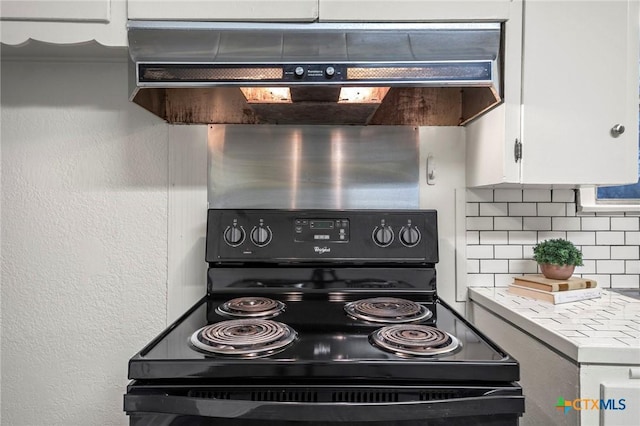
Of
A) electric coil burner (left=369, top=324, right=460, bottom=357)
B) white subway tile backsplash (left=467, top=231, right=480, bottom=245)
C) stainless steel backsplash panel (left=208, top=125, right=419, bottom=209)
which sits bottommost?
electric coil burner (left=369, top=324, right=460, bottom=357)

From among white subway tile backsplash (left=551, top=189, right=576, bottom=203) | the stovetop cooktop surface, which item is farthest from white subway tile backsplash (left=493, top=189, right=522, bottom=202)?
the stovetop cooktop surface

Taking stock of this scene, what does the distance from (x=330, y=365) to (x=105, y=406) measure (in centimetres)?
111

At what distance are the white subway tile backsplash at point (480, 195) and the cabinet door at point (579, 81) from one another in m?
0.34

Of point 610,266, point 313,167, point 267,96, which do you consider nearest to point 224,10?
point 267,96

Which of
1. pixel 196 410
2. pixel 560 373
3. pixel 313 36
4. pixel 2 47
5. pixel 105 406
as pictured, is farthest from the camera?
pixel 105 406

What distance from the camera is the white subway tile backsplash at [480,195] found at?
4.69 feet

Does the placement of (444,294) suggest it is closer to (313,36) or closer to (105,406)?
(313,36)

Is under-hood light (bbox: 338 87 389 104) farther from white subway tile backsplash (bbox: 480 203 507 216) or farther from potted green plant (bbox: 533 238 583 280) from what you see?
potted green plant (bbox: 533 238 583 280)

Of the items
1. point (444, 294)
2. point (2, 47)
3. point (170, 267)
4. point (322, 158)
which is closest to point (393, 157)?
point (322, 158)

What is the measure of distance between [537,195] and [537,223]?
11 centimetres

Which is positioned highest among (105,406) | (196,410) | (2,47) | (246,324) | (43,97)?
(2,47)

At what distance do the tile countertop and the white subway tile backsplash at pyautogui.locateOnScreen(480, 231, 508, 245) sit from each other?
190 mm

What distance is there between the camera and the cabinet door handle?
108 cm

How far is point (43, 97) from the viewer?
1.41 m
